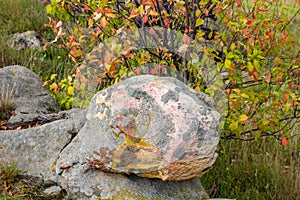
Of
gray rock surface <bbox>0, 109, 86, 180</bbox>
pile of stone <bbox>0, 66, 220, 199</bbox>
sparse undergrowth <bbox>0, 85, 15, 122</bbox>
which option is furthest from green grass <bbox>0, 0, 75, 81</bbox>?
pile of stone <bbox>0, 66, 220, 199</bbox>

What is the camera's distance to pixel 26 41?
702cm

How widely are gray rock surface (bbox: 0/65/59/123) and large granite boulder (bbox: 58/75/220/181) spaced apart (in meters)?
1.65

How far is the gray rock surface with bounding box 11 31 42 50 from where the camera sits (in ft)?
22.6

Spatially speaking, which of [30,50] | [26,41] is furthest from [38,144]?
[26,41]

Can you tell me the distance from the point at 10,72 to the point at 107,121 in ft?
7.59

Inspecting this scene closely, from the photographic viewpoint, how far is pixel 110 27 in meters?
3.85

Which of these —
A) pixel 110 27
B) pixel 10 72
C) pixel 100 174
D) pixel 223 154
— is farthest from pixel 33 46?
pixel 100 174

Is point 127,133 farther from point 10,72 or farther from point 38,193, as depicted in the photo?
point 10,72

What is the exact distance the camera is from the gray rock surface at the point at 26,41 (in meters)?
6.88

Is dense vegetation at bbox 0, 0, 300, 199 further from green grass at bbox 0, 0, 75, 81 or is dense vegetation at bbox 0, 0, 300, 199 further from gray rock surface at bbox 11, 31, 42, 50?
gray rock surface at bbox 11, 31, 42, 50

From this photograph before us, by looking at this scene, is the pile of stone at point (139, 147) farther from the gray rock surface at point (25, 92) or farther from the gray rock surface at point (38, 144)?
the gray rock surface at point (25, 92)

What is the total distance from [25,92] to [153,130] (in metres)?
2.36

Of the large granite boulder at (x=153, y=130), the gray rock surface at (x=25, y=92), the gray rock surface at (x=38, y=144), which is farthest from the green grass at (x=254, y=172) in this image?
the gray rock surface at (x=25, y=92)

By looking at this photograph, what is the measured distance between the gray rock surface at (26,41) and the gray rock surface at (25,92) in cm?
217
